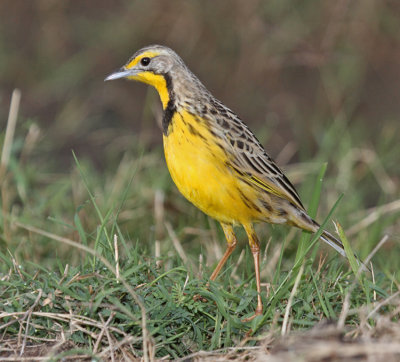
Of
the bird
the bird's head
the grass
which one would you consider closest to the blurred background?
the bird's head

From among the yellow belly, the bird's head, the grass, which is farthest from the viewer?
the bird's head

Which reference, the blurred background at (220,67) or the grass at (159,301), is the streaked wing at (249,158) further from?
the blurred background at (220,67)

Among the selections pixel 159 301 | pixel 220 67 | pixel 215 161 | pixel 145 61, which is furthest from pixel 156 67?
pixel 220 67

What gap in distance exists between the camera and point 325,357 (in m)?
3.38

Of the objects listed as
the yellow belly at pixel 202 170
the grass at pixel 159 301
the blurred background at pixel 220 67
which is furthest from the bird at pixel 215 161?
the blurred background at pixel 220 67

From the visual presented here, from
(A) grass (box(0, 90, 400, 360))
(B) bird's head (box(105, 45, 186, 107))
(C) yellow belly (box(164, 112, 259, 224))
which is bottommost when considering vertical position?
(A) grass (box(0, 90, 400, 360))

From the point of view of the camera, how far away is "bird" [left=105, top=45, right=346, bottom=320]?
5.07 m

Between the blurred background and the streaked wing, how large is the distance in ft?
9.91

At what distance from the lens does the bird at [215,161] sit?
5.07m

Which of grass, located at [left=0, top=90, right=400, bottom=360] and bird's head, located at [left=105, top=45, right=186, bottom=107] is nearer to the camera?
grass, located at [left=0, top=90, right=400, bottom=360]

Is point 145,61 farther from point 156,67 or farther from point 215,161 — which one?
point 215,161

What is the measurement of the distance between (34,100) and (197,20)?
2.45m

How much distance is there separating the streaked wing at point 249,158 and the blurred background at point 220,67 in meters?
3.02

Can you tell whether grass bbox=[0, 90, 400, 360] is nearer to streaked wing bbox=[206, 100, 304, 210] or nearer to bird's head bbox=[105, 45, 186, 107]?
streaked wing bbox=[206, 100, 304, 210]
